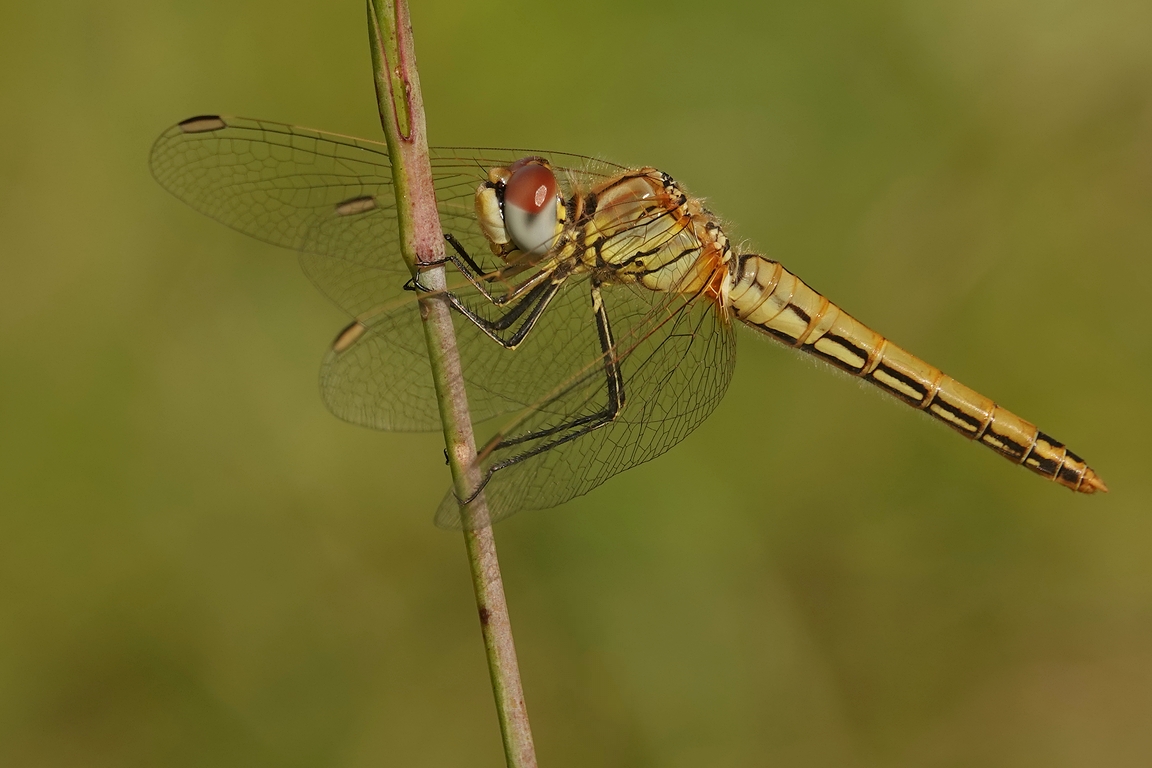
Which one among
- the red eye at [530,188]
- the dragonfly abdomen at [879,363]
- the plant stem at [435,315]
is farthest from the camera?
the dragonfly abdomen at [879,363]

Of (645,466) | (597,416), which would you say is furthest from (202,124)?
(645,466)

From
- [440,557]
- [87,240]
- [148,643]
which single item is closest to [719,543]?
[440,557]

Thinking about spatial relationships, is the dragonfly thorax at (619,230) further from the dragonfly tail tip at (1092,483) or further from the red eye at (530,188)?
the dragonfly tail tip at (1092,483)

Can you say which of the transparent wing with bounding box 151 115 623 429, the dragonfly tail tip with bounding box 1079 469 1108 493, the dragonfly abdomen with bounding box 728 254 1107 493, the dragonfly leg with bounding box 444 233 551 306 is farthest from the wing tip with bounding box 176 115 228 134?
the dragonfly tail tip with bounding box 1079 469 1108 493

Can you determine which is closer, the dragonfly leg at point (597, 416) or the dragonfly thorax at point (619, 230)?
the dragonfly leg at point (597, 416)

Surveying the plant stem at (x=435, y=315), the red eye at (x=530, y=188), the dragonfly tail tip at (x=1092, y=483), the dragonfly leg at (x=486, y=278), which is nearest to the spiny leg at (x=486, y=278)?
the dragonfly leg at (x=486, y=278)

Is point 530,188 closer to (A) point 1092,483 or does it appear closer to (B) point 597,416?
(B) point 597,416

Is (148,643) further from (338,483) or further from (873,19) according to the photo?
(873,19)
